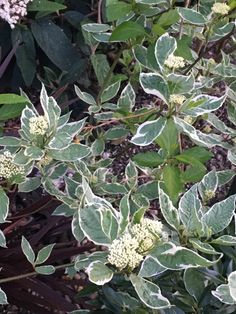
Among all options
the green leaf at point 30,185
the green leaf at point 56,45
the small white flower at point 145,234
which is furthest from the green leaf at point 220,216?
the green leaf at point 56,45

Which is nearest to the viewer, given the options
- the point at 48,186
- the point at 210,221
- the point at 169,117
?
the point at 210,221

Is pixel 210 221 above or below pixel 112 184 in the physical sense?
above

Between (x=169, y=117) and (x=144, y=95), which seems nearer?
(x=169, y=117)

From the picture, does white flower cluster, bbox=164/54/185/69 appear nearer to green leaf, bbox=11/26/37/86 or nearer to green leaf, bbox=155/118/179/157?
green leaf, bbox=155/118/179/157

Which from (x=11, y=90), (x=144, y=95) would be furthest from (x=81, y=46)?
(x=144, y=95)

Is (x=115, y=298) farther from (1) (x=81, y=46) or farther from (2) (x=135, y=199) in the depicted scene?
(1) (x=81, y=46)
